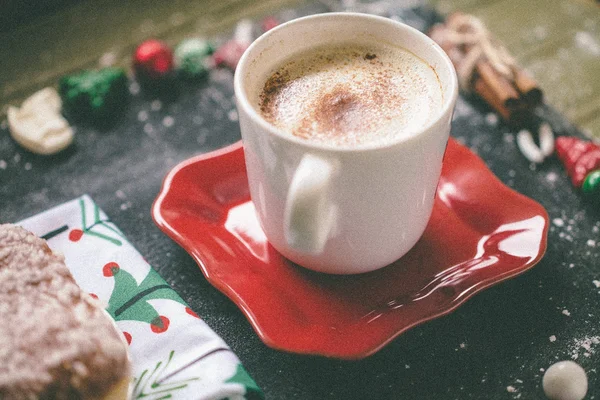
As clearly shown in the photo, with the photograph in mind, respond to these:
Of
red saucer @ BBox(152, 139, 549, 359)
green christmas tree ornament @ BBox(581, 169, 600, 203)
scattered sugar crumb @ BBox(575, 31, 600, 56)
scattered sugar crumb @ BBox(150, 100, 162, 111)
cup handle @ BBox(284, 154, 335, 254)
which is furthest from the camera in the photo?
scattered sugar crumb @ BBox(575, 31, 600, 56)

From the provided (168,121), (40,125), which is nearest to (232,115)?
(168,121)

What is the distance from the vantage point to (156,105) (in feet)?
3.77

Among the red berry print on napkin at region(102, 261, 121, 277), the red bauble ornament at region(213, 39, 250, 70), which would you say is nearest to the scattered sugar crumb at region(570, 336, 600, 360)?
the red berry print on napkin at region(102, 261, 121, 277)

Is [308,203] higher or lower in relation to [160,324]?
higher

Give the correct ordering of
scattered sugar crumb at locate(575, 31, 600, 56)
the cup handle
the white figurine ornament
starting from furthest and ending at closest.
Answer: scattered sugar crumb at locate(575, 31, 600, 56) → the white figurine ornament → the cup handle

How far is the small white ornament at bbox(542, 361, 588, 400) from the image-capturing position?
0.67 meters

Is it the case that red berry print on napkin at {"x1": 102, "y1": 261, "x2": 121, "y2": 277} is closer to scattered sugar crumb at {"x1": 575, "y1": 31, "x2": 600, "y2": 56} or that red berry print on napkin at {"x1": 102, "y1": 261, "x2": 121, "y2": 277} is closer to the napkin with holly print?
the napkin with holly print

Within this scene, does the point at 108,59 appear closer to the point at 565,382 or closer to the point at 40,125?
the point at 40,125

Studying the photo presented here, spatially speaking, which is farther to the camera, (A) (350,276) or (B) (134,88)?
(B) (134,88)

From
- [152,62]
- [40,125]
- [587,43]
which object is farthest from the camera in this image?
[587,43]

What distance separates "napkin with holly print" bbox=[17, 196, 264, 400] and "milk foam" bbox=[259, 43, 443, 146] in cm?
27

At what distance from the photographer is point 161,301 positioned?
732mm

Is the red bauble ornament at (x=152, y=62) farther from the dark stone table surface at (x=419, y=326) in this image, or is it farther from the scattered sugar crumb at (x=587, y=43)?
the scattered sugar crumb at (x=587, y=43)

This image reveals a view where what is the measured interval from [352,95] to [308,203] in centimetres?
25
